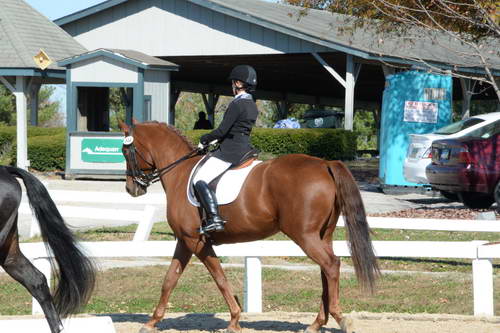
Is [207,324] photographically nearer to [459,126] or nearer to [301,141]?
[459,126]

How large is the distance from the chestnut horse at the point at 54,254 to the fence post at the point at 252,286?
7.07ft

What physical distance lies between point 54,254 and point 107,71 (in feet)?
58.9

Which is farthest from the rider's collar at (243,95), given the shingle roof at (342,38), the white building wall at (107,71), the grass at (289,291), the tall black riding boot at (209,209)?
the white building wall at (107,71)

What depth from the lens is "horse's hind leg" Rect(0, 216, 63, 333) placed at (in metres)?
7.03

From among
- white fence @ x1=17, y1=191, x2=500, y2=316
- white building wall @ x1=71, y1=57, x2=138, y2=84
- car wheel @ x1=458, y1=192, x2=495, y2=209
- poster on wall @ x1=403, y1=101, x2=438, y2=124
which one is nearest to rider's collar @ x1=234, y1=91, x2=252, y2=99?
white fence @ x1=17, y1=191, x2=500, y2=316

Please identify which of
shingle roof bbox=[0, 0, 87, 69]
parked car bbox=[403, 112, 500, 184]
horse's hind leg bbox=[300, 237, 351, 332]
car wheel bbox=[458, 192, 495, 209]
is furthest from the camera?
shingle roof bbox=[0, 0, 87, 69]

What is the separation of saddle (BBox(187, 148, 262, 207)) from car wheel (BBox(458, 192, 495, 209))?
33.8 ft

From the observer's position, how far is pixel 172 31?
30.2 metres

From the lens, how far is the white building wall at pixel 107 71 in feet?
81.3

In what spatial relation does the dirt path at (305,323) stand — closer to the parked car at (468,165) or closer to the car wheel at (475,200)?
the parked car at (468,165)

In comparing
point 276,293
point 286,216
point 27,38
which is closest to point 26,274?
point 286,216

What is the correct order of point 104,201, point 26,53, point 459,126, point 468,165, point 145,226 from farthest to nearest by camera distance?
point 26,53, point 459,126, point 468,165, point 104,201, point 145,226

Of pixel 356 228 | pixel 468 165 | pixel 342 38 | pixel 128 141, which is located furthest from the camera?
pixel 342 38

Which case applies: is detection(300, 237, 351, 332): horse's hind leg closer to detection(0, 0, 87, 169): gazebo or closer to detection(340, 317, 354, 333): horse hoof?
detection(340, 317, 354, 333): horse hoof
